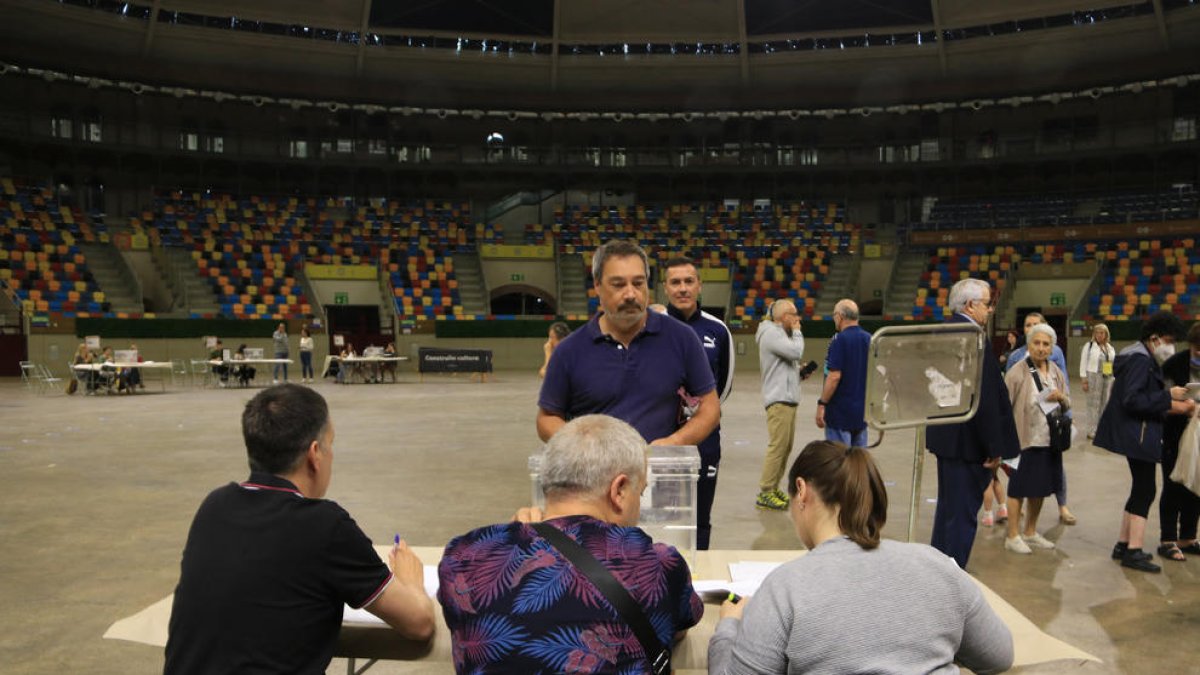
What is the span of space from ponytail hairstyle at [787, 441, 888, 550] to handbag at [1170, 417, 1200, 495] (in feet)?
14.5

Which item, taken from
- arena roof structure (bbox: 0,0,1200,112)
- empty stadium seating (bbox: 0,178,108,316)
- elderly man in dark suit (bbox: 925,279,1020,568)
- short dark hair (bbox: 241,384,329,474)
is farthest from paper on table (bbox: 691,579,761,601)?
arena roof structure (bbox: 0,0,1200,112)

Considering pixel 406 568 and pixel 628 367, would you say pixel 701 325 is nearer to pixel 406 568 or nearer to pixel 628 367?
pixel 628 367

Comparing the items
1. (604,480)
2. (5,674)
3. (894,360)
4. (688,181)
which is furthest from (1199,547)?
(688,181)

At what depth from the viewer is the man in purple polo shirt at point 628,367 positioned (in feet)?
11.2

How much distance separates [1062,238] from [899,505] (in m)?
29.6

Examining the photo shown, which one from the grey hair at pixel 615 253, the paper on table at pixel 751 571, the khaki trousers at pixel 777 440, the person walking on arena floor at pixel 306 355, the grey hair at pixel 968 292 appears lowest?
the person walking on arena floor at pixel 306 355

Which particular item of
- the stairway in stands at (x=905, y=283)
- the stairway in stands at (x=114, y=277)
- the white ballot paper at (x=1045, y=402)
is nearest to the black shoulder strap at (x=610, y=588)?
the white ballot paper at (x=1045, y=402)

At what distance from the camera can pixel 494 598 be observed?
1.98 metres

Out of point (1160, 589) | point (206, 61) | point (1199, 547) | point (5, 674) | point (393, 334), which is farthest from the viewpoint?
point (206, 61)

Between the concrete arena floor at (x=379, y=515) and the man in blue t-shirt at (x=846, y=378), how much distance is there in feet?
3.04

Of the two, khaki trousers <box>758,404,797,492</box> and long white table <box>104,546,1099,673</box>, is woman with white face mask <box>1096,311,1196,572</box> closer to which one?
khaki trousers <box>758,404,797,492</box>

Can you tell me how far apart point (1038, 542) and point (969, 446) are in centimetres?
222

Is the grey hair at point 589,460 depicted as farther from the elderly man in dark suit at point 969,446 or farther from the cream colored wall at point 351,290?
the cream colored wall at point 351,290

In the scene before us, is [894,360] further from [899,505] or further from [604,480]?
[899,505]
